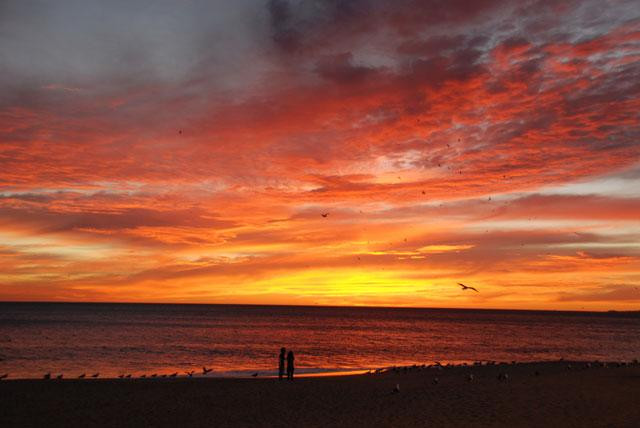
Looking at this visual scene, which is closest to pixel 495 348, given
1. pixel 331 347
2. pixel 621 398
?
pixel 331 347

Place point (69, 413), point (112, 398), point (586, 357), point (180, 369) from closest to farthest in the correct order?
point (69, 413) < point (112, 398) < point (180, 369) < point (586, 357)

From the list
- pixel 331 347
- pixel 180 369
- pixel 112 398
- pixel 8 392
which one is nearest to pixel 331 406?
pixel 112 398

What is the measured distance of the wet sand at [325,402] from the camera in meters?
18.0

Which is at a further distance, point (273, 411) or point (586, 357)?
point (586, 357)

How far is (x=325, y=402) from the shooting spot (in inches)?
858

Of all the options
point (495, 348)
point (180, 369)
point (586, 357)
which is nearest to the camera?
point (180, 369)

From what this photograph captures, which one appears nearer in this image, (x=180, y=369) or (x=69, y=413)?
(x=69, y=413)

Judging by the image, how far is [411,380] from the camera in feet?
96.3

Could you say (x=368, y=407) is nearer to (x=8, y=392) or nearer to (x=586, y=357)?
(x=8, y=392)

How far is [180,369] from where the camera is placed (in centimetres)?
4166

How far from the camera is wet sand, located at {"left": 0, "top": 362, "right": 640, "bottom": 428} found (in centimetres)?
1797

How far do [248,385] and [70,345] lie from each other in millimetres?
43227

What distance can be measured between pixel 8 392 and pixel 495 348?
62.0 metres

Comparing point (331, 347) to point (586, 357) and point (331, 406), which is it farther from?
→ point (331, 406)
